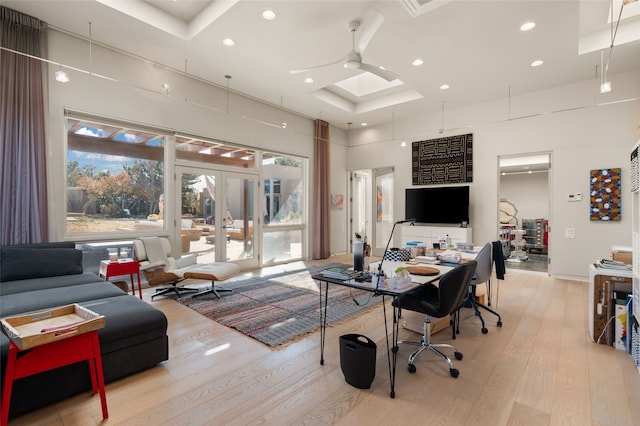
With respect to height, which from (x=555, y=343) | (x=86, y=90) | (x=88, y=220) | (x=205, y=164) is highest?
(x=86, y=90)

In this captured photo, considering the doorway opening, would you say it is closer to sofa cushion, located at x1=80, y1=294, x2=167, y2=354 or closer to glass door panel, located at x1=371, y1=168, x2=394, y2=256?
glass door panel, located at x1=371, y1=168, x2=394, y2=256

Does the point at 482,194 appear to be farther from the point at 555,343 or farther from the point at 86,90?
the point at 86,90

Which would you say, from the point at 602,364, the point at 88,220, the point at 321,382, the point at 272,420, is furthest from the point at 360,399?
the point at 88,220

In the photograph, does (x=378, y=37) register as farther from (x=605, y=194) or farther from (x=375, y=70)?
(x=605, y=194)

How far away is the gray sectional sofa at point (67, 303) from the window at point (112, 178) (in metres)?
0.85

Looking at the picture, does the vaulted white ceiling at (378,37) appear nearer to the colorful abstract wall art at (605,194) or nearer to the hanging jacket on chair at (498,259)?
the colorful abstract wall art at (605,194)

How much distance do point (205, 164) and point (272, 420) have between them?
14.9 feet

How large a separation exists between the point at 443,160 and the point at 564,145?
6.70 feet

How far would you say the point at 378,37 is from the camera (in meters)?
3.81

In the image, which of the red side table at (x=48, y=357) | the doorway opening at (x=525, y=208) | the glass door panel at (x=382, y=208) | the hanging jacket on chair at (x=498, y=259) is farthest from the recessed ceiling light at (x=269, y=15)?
the doorway opening at (x=525, y=208)

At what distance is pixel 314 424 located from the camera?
5.76 feet

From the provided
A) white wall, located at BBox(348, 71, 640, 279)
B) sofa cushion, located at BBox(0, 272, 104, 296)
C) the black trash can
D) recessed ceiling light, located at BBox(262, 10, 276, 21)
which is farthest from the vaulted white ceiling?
the black trash can

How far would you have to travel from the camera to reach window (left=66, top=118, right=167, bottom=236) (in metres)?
4.11

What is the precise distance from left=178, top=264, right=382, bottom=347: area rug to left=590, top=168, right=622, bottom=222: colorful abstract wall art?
4.02 meters
